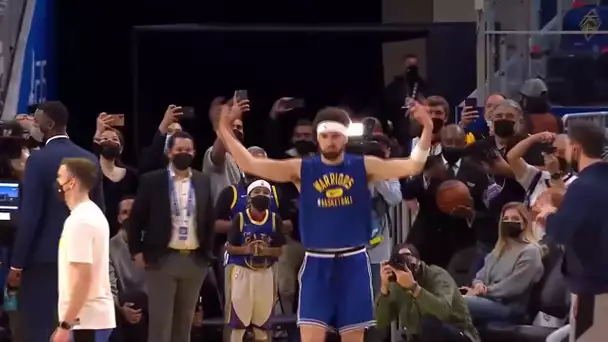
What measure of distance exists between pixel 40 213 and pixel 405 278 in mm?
2439

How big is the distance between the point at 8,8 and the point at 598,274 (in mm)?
7773

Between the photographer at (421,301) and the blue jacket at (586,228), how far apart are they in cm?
132

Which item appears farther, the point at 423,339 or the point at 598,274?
the point at 423,339

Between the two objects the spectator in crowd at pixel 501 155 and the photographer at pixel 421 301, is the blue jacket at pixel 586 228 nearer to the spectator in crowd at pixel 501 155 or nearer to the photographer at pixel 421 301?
the photographer at pixel 421 301

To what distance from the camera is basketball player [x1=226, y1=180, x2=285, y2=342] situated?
9.51 meters

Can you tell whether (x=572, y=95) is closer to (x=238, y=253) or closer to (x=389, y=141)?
(x=389, y=141)

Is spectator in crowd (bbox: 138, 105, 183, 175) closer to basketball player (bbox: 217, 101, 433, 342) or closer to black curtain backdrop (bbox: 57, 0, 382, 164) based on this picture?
basketball player (bbox: 217, 101, 433, 342)

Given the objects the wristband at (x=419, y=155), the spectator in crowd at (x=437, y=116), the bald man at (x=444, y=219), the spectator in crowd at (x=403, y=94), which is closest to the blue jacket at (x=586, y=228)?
the wristband at (x=419, y=155)

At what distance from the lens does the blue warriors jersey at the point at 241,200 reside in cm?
965

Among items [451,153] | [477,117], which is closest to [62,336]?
[451,153]

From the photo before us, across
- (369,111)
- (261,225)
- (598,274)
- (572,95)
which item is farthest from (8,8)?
(598,274)

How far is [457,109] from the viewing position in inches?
481

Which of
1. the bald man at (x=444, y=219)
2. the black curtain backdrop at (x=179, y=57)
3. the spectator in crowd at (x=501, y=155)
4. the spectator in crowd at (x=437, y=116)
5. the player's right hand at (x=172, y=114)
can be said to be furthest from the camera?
the black curtain backdrop at (x=179, y=57)

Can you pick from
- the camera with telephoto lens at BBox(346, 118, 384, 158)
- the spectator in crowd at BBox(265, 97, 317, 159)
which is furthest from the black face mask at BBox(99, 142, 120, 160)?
the camera with telephoto lens at BBox(346, 118, 384, 158)
